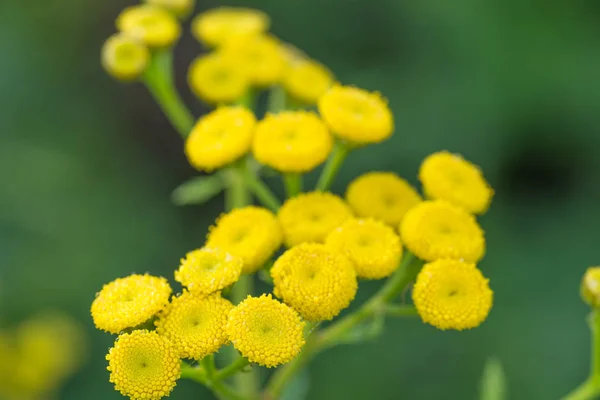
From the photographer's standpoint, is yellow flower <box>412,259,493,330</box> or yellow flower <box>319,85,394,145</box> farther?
yellow flower <box>319,85,394,145</box>

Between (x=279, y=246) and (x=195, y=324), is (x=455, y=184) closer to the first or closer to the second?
(x=279, y=246)

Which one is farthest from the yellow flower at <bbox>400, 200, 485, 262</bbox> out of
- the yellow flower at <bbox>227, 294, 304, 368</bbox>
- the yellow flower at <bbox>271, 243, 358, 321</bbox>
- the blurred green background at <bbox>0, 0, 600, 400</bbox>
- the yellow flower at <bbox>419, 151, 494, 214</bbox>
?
the blurred green background at <bbox>0, 0, 600, 400</bbox>

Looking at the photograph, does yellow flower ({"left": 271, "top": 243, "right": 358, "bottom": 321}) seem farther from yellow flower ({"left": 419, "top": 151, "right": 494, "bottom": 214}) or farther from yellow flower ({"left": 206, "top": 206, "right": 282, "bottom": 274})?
yellow flower ({"left": 419, "top": 151, "right": 494, "bottom": 214})

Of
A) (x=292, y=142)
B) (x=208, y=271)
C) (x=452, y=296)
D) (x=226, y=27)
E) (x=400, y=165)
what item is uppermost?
(x=226, y=27)

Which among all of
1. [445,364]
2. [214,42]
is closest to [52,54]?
[214,42]

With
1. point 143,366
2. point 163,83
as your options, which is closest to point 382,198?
point 143,366

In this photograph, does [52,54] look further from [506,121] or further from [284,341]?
[284,341]

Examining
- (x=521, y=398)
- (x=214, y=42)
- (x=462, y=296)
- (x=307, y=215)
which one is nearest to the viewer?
(x=462, y=296)
